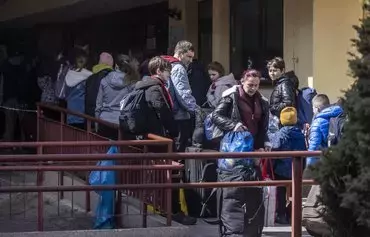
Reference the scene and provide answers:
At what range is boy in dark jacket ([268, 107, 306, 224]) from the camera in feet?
28.0

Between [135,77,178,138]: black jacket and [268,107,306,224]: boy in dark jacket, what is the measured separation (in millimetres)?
1181

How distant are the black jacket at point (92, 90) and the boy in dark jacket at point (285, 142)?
2807mm

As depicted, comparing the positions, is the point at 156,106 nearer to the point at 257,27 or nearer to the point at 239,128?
the point at 239,128

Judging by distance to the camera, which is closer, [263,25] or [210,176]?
[210,176]

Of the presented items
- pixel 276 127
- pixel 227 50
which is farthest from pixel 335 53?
pixel 227 50

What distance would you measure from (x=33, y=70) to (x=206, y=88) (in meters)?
4.79

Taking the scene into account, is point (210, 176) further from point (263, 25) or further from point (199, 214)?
point (263, 25)

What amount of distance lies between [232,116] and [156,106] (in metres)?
0.82

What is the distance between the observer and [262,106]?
26.1 feet

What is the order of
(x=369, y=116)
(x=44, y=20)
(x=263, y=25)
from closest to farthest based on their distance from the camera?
1. (x=369, y=116)
2. (x=263, y=25)
3. (x=44, y=20)

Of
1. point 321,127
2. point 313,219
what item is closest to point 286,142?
point 321,127

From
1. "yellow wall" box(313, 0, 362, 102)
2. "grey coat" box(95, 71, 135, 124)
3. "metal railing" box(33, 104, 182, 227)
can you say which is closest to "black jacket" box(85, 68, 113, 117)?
"grey coat" box(95, 71, 135, 124)

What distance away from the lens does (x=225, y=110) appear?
7.81 metres

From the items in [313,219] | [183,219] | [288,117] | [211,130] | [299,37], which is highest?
[299,37]
